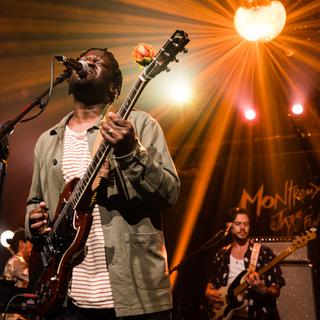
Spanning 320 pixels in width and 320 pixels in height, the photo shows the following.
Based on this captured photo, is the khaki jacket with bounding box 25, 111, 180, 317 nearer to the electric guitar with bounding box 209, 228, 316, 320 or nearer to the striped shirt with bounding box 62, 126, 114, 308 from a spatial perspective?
the striped shirt with bounding box 62, 126, 114, 308

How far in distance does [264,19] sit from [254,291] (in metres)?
3.86

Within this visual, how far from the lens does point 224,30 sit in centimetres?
700

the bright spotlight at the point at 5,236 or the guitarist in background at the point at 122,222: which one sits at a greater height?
the bright spotlight at the point at 5,236

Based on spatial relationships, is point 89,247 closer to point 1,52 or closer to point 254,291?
point 254,291

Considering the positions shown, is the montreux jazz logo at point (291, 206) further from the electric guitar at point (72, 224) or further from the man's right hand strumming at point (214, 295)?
the electric guitar at point (72, 224)

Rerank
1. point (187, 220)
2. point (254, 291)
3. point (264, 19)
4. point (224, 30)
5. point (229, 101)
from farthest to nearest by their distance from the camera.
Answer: point (187, 220)
point (229, 101)
point (224, 30)
point (254, 291)
point (264, 19)

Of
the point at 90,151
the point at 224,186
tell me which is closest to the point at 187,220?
the point at 224,186

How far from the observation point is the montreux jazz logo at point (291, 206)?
25.6 feet

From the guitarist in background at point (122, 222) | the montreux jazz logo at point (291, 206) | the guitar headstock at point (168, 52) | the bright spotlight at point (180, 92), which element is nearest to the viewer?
the guitarist in background at point (122, 222)

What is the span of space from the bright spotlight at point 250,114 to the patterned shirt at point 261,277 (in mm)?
2734

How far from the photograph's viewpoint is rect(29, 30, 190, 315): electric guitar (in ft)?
7.08

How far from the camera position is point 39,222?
241cm

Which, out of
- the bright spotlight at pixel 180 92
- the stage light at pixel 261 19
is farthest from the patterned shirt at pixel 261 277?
the stage light at pixel 261 19

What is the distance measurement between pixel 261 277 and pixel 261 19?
3.74 m
